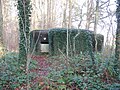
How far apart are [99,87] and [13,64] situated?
150 inches

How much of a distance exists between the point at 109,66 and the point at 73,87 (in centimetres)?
177

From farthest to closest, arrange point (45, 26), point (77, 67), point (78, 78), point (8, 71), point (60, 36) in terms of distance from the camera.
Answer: point (45, 26) < point (60, 36) < point (77, 67) < point (8, 71) < point (78, 78)

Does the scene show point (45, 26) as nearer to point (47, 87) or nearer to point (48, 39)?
point (48, 39)

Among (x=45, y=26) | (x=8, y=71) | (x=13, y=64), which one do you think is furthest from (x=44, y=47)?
(x=45, y=26)

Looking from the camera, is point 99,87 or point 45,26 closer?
point 99,87

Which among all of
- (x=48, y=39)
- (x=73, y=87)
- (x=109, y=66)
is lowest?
(x=73, y=87)

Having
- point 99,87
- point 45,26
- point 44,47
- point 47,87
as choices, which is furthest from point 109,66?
point 45,26

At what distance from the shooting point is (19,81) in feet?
22.9

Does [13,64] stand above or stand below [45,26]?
below

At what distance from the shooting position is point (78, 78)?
23.3 feet

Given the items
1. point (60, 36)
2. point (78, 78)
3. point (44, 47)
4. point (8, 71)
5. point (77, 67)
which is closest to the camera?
point (78, 78)

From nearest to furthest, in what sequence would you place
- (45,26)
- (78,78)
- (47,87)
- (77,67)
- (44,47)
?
(47,87) → (78,78) → (77,67) → (44,47) → (45,26)

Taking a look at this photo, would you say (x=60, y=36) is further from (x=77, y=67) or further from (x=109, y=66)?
(x=109, y=66)

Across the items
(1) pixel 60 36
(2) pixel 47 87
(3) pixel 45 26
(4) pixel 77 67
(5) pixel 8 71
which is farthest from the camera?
(3) pixel 45 26
